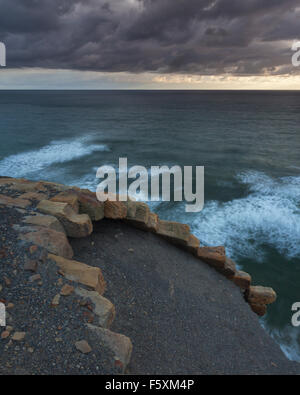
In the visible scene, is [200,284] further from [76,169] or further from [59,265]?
[76,169]

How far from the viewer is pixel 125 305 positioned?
8.05m

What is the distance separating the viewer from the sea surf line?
25125 millimetres

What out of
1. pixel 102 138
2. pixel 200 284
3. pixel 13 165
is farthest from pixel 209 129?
pixel 200 284

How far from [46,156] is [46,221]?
1283 inches

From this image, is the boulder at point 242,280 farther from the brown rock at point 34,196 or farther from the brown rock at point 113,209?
the brown rock at point 34,196

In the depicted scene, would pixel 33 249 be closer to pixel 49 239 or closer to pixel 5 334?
pixel 49 239

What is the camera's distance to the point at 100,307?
21.2ft

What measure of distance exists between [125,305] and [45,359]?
10.0 ft

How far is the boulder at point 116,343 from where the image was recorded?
5656 millimetres

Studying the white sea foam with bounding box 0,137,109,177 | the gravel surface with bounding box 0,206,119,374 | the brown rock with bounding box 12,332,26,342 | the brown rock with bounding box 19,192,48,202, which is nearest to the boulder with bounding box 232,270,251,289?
the gravel surface with bounding box 0,206,119,374

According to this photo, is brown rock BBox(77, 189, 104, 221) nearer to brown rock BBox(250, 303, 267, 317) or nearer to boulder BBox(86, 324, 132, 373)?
boulder BBox(86, 324, 132, 373)

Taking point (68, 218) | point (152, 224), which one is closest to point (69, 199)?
point (68, 218)

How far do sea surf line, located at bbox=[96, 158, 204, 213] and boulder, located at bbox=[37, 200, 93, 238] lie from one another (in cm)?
1302

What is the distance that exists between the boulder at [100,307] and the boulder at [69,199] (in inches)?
152
